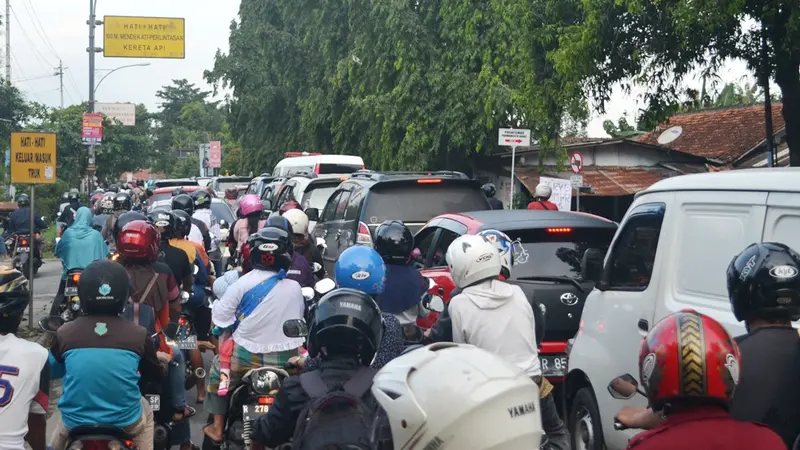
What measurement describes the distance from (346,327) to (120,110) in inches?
3143

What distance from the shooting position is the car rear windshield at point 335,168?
2495cm

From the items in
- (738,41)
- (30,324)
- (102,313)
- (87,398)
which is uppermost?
(738,41)

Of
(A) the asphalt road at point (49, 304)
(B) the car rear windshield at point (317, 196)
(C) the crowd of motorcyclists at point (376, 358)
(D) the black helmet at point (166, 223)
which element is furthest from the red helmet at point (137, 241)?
(B) the car rear windshield at point (317, 196)

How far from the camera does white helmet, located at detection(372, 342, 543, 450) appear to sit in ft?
7.25

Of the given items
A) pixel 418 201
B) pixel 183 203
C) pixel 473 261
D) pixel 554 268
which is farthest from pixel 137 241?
pixel 418 201

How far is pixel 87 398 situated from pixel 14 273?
0.72m

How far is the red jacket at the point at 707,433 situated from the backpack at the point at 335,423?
1065mm

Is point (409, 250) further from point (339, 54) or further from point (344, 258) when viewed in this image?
point (339, 54)

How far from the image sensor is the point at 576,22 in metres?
15.0

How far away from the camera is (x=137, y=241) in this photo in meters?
6.88

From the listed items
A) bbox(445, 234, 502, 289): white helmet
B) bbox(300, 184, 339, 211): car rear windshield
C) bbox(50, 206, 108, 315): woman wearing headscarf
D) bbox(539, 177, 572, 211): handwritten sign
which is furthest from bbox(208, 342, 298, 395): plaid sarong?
bbox(539, 177, 572, 211): handwritten sign

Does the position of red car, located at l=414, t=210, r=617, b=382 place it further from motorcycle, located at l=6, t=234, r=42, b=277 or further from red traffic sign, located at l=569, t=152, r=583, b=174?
red traffic sign, located at l=569, t=152, r=583, b=174

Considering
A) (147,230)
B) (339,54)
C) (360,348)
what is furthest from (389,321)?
(339,54)

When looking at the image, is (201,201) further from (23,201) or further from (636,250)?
(23,201)
